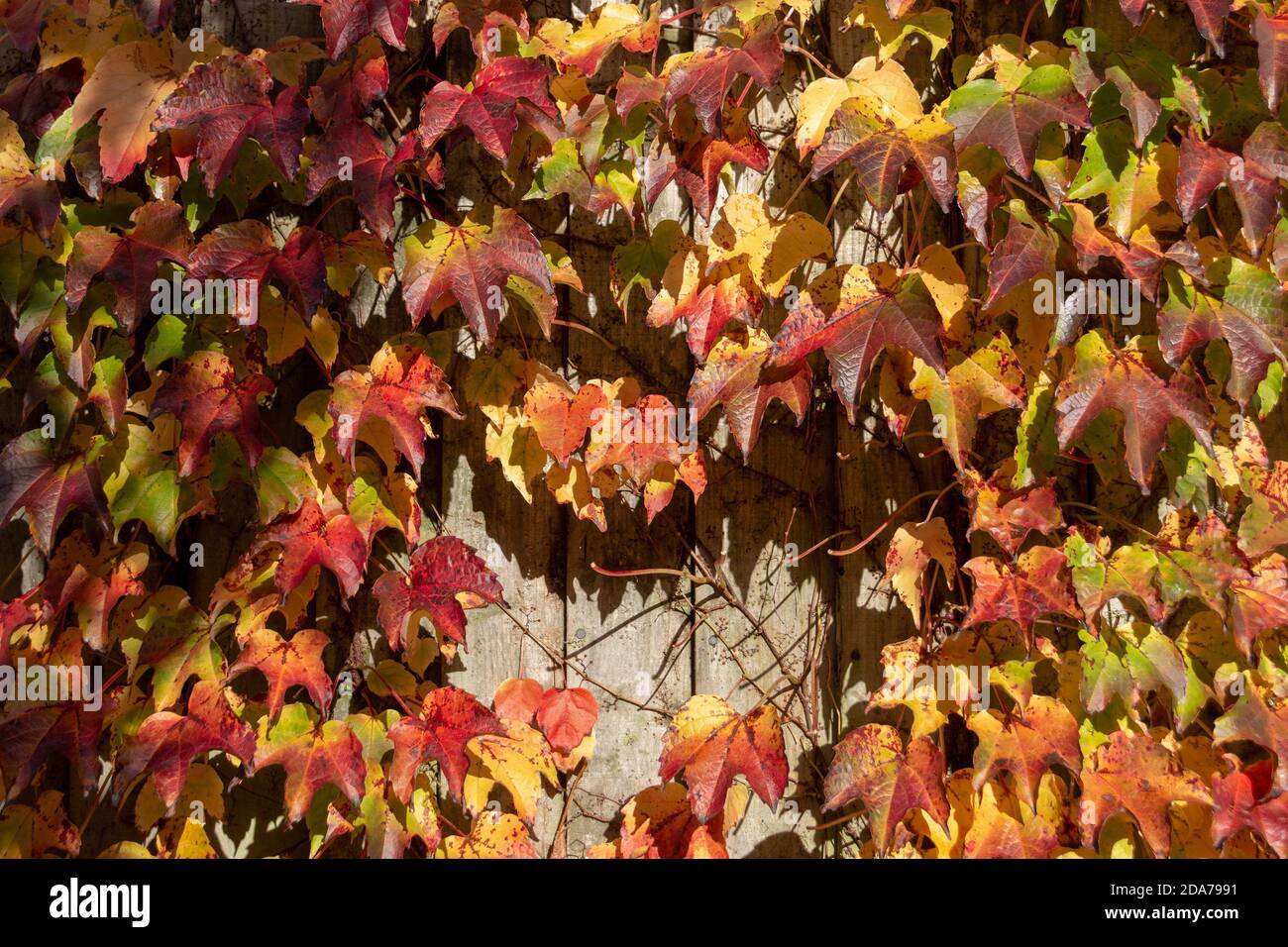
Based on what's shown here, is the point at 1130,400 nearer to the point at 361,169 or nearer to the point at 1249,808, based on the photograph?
the point at 1249,808

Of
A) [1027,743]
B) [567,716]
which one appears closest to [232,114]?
[567,716]

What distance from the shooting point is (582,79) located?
66.1 inches

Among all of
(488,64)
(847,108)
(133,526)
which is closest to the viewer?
(847,108)

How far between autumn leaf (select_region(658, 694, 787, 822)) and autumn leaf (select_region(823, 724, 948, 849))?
0.30ft

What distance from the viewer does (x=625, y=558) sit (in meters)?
1.82

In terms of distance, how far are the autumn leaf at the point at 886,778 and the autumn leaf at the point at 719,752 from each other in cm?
9

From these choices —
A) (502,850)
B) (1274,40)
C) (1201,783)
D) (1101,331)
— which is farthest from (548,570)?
(1274,40)

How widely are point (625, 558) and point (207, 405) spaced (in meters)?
0.70

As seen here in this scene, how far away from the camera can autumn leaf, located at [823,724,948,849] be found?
1.55 metres

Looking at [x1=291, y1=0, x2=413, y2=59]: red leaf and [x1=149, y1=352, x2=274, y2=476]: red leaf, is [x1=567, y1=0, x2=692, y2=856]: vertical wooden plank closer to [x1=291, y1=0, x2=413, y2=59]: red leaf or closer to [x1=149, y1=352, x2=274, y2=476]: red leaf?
[x1=291, y1=0, x2=413, y2=59]: red leaf

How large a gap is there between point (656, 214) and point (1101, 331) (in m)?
0.73

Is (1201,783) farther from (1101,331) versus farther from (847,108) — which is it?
(847,108)

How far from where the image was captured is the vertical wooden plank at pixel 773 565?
1815 mm

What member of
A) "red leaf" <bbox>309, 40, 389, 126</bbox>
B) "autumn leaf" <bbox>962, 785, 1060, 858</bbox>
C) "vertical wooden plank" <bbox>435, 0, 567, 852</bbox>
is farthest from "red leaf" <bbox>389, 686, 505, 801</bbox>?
"red leaf" <bbox>309, 40, 389, 126</bbox>
